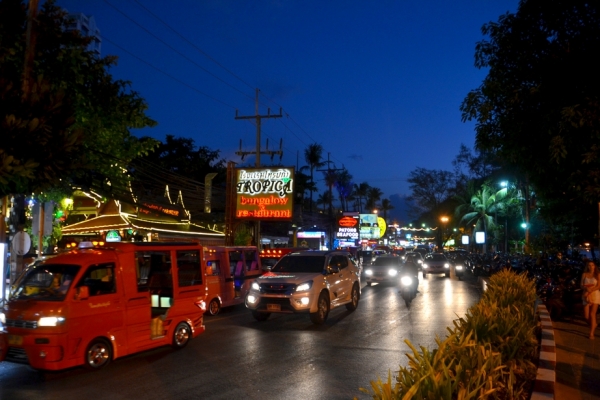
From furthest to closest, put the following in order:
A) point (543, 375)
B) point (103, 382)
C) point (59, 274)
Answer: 1. point (59, 274)
2. point (103, 382)
3. point (543, 375)

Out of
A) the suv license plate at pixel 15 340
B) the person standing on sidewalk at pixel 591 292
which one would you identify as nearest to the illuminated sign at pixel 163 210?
the suv license plate at pixel 15 340

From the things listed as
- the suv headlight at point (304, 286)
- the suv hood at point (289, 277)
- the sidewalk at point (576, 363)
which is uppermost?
the suv hood at point (289, 277)

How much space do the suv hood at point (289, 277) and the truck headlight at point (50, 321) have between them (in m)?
7.04

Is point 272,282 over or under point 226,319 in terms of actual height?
over

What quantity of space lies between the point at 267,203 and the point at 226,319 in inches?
566

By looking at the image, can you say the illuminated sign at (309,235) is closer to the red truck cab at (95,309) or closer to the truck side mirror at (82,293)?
the red truck cab at (95,309)

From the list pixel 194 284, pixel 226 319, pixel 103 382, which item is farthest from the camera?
pixel 226 319

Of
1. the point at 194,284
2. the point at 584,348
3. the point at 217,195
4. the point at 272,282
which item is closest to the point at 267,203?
the point at 217,195

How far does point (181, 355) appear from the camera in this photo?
1156 cm

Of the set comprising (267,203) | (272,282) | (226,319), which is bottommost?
(226,319)

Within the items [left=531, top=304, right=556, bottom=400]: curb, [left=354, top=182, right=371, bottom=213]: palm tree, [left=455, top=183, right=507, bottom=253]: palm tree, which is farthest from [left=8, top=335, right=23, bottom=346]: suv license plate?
[left=354, top=182, right=371, bottom=213]: palm tree

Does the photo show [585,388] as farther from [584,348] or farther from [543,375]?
[584,348]

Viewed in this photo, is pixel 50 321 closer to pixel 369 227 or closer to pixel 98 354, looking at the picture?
pixel 98 354

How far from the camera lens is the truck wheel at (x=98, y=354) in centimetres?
986
